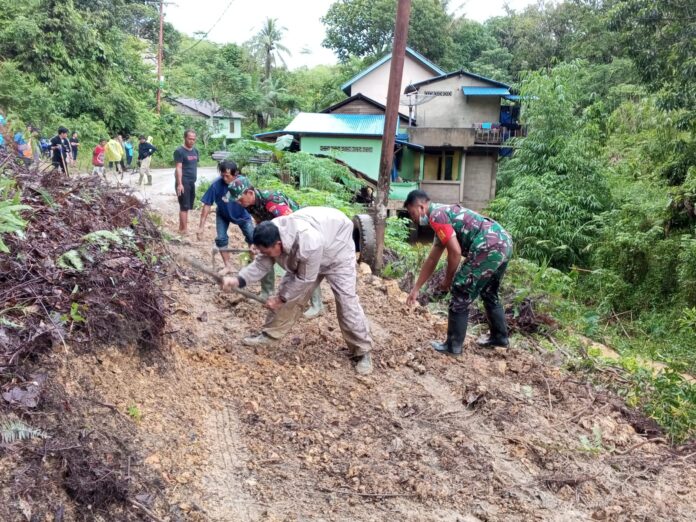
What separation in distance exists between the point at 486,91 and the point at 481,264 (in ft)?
71.1

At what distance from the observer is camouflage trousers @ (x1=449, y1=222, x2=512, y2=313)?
497 centimetres

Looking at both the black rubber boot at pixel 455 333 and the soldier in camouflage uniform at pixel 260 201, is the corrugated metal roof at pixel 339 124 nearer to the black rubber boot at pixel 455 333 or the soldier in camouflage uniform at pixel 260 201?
the soldier in camouflage uniform at pixel 260 201

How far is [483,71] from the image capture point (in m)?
35.3

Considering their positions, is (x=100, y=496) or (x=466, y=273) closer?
(x=100, y=496)

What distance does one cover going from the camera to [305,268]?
4266mm

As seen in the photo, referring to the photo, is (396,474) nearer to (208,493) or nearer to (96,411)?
(208,493)

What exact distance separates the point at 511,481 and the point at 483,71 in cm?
3519

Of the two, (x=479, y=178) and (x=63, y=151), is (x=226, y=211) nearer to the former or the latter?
(x=63, y=151)

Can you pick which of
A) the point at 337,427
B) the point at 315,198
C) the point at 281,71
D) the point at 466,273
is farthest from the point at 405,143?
the point at 281,71

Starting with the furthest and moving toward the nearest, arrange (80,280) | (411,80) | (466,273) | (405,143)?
1. (411,80)
2. (405,143)
3. (466,273)
4. (80,280)

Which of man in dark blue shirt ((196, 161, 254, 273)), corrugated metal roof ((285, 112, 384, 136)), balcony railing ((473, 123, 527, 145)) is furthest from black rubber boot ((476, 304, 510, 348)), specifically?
→ balcony railing ((473, 123, 527, 145))

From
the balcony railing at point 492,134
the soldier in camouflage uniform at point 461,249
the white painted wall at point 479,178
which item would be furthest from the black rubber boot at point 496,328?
the white painted wall at point 479,178

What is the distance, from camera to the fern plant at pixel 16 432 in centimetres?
241

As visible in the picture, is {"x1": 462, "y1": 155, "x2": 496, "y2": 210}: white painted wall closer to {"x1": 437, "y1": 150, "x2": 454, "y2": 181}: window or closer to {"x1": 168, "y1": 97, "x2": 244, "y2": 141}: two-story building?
{"x1": 437, "y1": 150, "x2": 454, "y2": 181}: window
